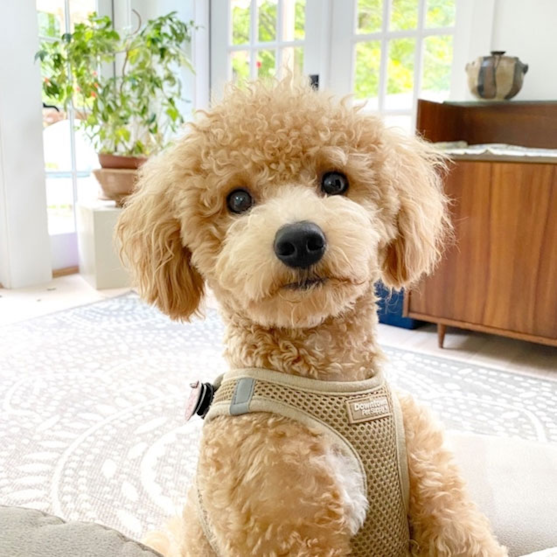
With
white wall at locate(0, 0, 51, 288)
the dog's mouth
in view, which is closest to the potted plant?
white wall at locate(0, 0, 51, 288)

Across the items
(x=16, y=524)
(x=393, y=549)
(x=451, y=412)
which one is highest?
(x=16, y=524)

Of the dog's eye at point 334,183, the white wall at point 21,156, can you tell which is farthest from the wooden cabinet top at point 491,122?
the white wall at point 21,156

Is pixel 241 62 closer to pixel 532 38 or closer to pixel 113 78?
pixel 113 78

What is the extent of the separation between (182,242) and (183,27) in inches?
104

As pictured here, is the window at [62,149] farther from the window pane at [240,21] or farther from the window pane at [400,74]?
the window pane at [400,74]

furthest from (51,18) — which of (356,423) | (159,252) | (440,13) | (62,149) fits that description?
(356,423)

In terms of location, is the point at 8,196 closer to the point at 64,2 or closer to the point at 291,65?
the point at 64,2

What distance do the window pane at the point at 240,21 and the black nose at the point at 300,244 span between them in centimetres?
294

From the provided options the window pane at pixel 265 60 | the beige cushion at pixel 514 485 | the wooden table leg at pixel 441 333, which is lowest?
the wooden table leg at pixel 441 333

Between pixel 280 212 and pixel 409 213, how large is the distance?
20 cm

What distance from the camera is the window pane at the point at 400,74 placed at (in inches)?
109

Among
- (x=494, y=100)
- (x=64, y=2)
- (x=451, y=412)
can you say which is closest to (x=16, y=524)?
(x=451, y=412)

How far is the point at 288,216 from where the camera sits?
64cm

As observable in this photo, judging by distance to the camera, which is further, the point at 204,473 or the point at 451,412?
the point at 451,412
